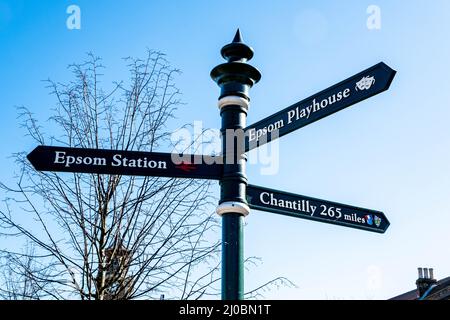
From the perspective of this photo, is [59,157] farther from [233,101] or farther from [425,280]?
[425,280]

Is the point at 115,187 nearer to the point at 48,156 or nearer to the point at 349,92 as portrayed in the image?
the point at 48,156

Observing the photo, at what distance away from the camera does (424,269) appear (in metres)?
34.8

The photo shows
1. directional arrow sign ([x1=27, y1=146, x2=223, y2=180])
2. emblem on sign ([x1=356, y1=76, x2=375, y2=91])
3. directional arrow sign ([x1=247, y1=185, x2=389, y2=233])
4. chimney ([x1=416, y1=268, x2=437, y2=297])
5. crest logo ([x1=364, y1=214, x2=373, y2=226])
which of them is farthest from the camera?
chimney ([x1=416, y1=268, x2=437, y2=297])

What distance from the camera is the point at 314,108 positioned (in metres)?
5.07

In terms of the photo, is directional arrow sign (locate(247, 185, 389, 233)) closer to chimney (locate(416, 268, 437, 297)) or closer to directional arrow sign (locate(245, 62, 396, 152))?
directional arrow sign (locate(245, 62, 396, 152))

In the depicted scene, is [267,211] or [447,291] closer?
[267,211]

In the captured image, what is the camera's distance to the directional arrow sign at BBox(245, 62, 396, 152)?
4934 millimetres

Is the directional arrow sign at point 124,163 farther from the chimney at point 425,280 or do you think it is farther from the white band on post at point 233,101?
the chimney at point 425,280

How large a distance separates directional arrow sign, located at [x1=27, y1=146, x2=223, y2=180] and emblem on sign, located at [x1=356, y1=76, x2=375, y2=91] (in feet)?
4.27

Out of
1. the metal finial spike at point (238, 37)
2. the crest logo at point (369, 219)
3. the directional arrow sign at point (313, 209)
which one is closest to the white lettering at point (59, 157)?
the directional arrow sign at point (313, 209)

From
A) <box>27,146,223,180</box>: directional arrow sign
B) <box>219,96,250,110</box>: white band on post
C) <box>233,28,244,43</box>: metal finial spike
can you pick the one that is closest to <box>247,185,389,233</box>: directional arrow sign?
<box>27,146,223,180</box>: directional arrow sign

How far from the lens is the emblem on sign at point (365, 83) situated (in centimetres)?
488
